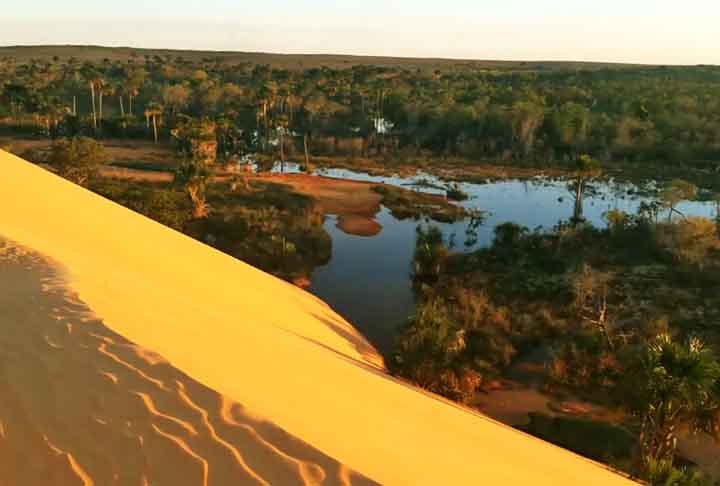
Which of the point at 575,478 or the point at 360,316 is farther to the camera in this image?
the point at 360,316

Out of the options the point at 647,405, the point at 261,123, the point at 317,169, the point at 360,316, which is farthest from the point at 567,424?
the point at 261,123

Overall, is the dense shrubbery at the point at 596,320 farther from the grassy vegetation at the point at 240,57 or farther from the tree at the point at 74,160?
the grassy vegetation at the point at 240,57

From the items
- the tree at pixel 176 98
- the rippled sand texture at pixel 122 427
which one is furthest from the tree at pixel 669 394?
the tree at pixel 176 98

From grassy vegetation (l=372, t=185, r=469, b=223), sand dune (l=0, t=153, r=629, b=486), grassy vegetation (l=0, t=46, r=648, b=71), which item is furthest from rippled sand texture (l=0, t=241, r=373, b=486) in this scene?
grassy vegetation (l=0, t=46, r=648, b=71)

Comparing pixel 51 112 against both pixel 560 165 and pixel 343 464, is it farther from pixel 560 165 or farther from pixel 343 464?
pixel 343 464

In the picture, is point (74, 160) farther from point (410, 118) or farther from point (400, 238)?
point (410, 118)

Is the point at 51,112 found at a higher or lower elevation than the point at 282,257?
higher

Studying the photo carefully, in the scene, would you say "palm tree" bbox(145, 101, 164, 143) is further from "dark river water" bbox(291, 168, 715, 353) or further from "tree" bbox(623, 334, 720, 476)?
"tree" bbox(623, 334, 720, 476)
